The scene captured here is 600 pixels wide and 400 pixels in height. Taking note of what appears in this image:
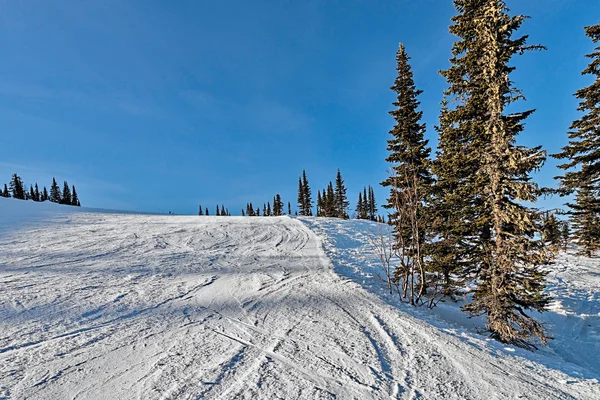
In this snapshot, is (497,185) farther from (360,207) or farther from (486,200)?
(360,207)

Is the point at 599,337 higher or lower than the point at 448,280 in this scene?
lower

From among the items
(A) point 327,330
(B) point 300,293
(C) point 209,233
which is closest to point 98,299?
(B) point 300,293

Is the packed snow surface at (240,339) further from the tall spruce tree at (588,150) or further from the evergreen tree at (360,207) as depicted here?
the evergreen tree at (360,207)

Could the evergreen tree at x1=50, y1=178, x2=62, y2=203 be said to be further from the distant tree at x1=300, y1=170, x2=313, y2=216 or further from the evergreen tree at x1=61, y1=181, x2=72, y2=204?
the distant tree at x1=300, y1=170, x2=313, y2=216

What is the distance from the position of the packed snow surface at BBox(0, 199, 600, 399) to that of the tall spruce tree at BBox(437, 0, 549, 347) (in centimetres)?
131

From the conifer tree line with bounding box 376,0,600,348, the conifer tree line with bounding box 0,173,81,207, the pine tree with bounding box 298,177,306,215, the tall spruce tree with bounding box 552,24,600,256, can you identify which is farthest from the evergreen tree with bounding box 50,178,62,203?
the tall spruce tree with bounding box 552,24,600,256

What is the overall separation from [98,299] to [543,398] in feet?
27.4

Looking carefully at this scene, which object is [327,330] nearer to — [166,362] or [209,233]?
[166,362]

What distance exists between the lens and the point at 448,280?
9.55 metres

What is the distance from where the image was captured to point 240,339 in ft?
14.8

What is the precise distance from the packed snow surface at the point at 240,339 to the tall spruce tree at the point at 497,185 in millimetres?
1307

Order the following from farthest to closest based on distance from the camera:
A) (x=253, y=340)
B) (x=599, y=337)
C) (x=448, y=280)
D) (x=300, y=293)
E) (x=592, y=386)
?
(x=448, y=280)
(x=599, y=337)
(x=300, y=293)
(x=253, y=340)
(x=592, y=386)

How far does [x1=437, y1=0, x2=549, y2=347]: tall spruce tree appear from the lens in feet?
21.3

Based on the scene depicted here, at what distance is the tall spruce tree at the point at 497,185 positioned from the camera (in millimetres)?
6492
